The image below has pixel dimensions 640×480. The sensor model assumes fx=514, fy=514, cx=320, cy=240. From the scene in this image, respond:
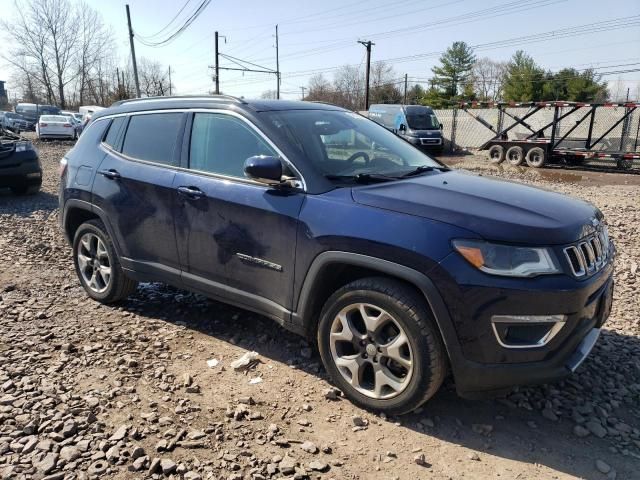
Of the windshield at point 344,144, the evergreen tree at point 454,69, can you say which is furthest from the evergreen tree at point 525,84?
the windshield at point 344,144

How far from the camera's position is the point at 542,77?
2046 inches

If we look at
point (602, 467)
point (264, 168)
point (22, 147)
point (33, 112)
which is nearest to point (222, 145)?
point (264, 168)

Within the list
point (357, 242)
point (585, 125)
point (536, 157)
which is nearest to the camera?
point (357, 242)

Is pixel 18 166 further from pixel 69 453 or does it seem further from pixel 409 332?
pixel 409 332

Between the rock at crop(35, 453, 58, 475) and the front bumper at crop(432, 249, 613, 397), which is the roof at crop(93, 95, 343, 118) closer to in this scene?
the front bumper at crop(432, 249, 613, 397)

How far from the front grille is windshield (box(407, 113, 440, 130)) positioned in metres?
22.0

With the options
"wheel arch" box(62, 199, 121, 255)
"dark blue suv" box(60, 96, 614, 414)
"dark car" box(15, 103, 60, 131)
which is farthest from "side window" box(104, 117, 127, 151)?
"dark car" box(15, 103, 60, 131)

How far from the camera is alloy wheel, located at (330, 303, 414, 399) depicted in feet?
9.27

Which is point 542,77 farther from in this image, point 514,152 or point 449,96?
point 514,152

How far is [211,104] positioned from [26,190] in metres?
8.22

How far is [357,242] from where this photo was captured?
9.28 ft

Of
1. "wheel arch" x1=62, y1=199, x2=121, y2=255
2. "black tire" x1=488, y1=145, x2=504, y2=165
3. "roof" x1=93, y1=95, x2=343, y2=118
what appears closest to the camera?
"roof" x1=93, y1=95, x2=343, y2=118

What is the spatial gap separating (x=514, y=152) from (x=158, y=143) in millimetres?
19107

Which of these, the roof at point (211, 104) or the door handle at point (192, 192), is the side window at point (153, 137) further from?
the door handle at point (192, 192)
